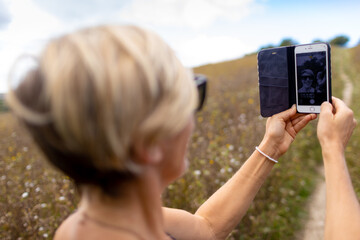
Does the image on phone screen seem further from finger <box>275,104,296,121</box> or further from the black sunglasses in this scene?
the black sunglasses

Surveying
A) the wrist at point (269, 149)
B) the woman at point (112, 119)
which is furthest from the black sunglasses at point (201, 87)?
the wrist at point (269, 149)

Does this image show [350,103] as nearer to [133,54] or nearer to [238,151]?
[238,151]

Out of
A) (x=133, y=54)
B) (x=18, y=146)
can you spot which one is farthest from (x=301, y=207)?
(x=18, y=146)

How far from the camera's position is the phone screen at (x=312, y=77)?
145 centimetres

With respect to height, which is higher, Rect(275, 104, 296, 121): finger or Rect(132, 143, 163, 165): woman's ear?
Rect(132, 143, 163, 165): woman's ear

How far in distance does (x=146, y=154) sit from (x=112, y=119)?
15 cm

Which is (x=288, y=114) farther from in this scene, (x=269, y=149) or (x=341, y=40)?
(x=341, y=40)

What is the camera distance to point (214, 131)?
16.1 ft

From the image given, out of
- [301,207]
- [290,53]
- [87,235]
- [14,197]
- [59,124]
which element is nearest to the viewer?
[59,124]

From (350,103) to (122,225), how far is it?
9116 millimetres

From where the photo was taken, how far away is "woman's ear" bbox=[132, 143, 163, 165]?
0.75m

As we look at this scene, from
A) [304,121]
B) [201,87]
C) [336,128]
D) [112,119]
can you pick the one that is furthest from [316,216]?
[112,119]

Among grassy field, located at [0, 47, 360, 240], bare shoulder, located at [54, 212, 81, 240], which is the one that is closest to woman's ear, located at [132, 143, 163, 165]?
bare shoulder, located at [54, 212, 81, 240]

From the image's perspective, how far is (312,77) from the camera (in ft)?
4.84
